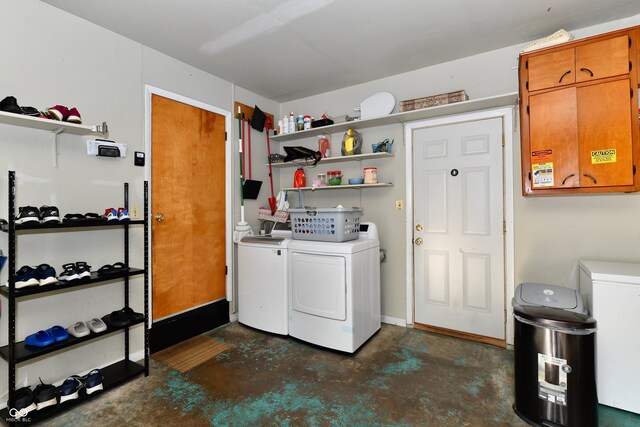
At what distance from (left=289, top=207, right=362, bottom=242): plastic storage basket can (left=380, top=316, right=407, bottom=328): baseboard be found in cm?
105

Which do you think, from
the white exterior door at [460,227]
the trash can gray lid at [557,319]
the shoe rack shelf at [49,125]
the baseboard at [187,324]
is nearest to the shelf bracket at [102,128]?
the shoe rack shelf at [49,125]

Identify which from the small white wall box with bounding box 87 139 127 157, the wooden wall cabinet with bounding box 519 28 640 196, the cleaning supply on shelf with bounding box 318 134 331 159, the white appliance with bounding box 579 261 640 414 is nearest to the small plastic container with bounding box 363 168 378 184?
the cleaning supply on shelf with bounding box 318 134 331 159

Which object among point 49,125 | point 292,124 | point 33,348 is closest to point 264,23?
point 292,124

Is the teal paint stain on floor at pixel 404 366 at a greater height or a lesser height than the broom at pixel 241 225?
→ lesser

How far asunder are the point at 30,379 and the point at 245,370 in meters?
1.42

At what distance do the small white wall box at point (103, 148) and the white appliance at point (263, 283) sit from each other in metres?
1.42

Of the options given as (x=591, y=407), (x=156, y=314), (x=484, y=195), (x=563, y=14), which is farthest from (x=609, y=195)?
(x=156, y=314)

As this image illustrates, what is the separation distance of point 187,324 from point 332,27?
9.80 ft

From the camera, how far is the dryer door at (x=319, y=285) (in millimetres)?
2701

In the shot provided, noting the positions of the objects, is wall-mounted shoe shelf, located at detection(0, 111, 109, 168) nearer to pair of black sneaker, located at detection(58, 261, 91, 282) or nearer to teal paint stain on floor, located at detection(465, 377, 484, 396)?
pair of black sneaker, located at detection(58, 261, 91, 282)

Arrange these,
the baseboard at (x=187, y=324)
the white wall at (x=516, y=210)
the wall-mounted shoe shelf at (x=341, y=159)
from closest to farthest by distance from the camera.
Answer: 1. the white wall at (x=516, y=210)
2. the baseboard at (x=187, y=324)
3. the wall-mounted shoe shelf at (x=341, y=159)

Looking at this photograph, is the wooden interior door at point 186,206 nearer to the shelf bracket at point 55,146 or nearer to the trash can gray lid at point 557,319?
the shelf bracket at point 55,146

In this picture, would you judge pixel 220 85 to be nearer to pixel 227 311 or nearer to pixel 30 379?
pixel 227 311

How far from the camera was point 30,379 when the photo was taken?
209cm
